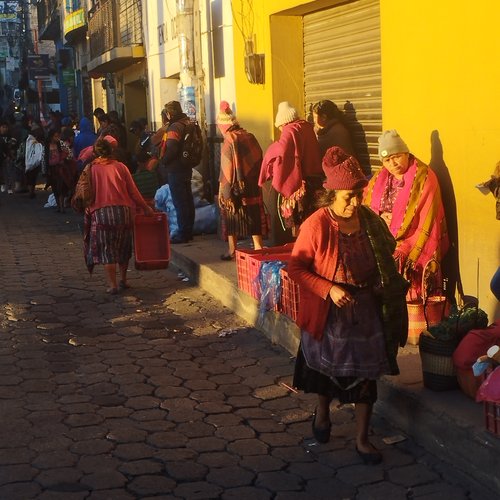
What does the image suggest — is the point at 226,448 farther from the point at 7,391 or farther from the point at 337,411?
the point at 7,391

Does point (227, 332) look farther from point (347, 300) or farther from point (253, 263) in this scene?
point (347, 300)

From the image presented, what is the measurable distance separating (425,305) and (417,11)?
2.31 m

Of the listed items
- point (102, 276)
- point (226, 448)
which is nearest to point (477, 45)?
point (226, 448)

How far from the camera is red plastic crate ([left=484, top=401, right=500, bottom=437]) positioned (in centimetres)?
479

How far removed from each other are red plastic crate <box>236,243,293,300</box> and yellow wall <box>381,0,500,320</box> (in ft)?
5.05

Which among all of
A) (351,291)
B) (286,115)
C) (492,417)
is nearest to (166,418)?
(351,291)

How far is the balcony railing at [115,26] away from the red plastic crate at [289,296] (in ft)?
45.4

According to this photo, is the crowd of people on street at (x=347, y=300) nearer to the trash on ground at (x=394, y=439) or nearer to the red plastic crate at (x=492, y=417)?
the trash on ground at (x=394, y=439)

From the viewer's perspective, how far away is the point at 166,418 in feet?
19.7

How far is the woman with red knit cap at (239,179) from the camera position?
1020cm

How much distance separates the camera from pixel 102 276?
1111cm

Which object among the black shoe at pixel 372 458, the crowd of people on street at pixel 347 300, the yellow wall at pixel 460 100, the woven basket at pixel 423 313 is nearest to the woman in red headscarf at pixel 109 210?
the yellow wall at pixel 460 100

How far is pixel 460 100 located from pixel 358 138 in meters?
2.95

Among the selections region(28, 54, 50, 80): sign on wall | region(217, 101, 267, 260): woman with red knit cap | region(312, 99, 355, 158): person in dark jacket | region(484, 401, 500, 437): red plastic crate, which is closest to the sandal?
region(217, 101, 267, 260): woman with red knit cap
